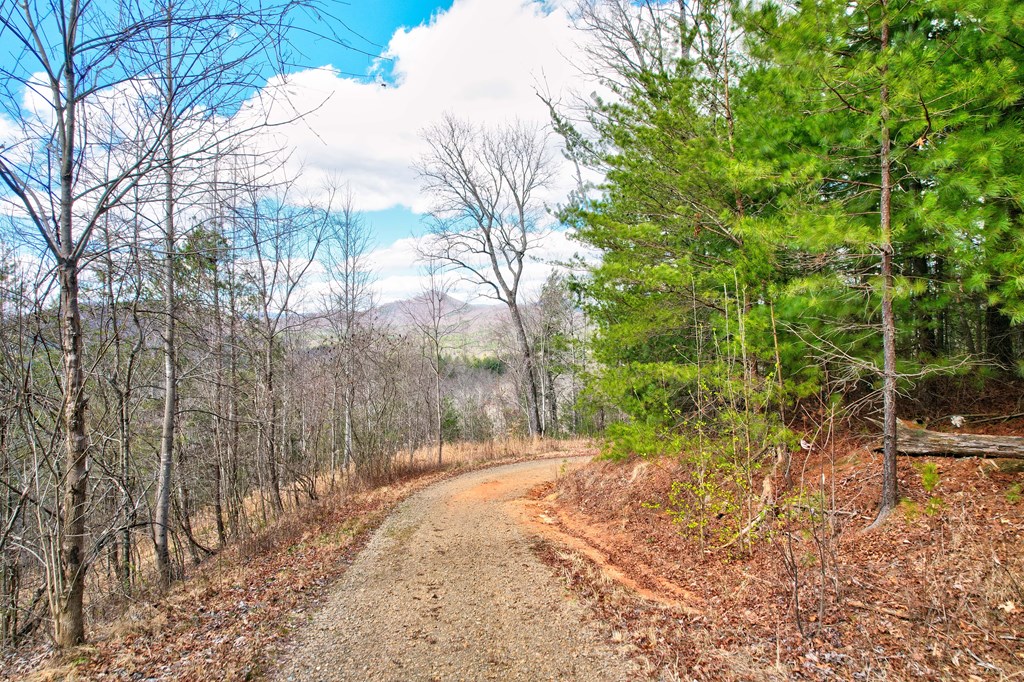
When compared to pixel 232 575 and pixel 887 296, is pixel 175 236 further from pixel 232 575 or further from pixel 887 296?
pixel 887 296

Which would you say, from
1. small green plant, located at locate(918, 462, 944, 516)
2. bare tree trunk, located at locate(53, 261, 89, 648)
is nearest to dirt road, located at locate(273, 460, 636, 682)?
bare tree trunk, located at locate(53, 261, 89, 648)

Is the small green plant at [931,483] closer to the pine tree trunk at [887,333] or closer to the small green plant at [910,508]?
the small green plant at [910,508]

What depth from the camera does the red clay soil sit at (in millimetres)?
3596

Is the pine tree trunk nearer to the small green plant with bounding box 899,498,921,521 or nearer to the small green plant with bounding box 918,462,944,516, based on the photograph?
the small green plant with bounding box 899,498,921,521

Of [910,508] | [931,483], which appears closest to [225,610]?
[910,508]

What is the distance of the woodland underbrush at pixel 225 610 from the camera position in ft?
13.5

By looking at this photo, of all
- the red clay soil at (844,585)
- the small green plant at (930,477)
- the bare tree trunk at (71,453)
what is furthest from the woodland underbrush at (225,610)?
the small green plant at (930,477)

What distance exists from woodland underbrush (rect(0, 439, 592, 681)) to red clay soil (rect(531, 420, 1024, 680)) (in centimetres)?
317

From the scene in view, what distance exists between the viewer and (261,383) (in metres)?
11.1

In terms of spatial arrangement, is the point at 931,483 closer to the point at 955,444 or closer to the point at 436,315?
the point at 955,444

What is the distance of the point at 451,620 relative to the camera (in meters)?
4.99

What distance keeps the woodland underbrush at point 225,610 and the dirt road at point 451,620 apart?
36cm

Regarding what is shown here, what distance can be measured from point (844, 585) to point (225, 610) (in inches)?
248

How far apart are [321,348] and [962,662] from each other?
1446 cm
